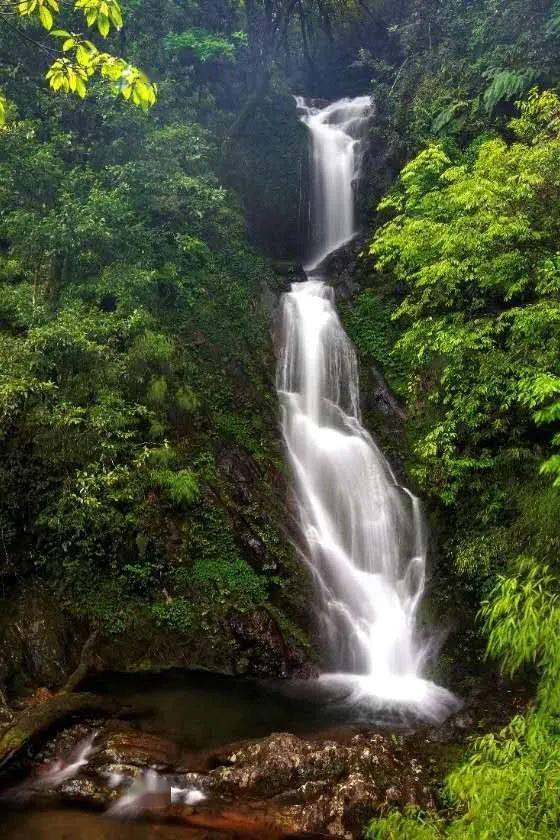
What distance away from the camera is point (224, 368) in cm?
1145

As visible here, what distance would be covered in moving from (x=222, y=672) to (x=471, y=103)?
44.7ft

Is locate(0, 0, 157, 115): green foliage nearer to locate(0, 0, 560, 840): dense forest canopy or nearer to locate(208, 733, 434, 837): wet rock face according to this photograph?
locate(0, 0, 560, 840): dense forest canopy

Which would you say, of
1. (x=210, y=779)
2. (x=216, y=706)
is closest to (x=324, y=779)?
(x=210, y=779)

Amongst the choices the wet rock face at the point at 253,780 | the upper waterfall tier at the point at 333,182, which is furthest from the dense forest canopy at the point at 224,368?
the upper waterfall tier at the point at 333,182

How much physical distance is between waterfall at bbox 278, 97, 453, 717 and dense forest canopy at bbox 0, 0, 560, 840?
0.42 m

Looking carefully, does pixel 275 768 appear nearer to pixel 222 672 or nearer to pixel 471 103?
pixel 222 672

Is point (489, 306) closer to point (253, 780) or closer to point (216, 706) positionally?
point (216, 706)

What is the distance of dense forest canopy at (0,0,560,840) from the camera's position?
24.4 feet

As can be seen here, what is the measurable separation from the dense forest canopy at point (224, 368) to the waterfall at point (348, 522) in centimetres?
42

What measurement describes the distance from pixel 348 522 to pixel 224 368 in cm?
406

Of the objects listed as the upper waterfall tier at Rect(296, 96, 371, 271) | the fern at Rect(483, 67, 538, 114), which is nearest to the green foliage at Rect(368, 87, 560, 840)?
the fern at Rect(483, 67, 538, 114)

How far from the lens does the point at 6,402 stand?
23.8ft

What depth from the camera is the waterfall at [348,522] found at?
798 cm

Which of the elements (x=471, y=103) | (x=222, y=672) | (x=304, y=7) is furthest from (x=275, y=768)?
(x=304, y=7)
